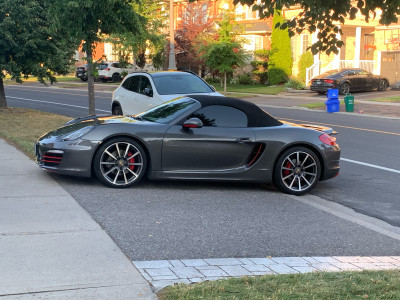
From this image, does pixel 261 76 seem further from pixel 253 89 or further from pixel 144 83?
pixel 144 83

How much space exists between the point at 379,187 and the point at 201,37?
28.4 meters

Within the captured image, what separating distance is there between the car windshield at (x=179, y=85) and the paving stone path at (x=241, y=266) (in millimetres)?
8968

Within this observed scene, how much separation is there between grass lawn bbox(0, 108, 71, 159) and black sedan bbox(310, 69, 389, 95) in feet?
59.0

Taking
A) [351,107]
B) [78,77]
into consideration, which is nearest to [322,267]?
[351,107]

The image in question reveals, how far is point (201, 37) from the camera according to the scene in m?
36.5

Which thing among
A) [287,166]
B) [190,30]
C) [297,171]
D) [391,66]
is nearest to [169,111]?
[287,166]

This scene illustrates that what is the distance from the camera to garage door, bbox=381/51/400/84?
1471 inches

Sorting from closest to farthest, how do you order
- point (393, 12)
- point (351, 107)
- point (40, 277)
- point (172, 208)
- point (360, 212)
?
point (40, 277)
point (393, 12)
point (172, 208)
point (360, 212)
point (351, 107)

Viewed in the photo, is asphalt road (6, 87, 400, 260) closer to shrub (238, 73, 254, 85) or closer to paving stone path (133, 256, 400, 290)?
paving stone path (133, 256, 400, 290)

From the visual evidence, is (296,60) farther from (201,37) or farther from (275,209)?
(275,209)

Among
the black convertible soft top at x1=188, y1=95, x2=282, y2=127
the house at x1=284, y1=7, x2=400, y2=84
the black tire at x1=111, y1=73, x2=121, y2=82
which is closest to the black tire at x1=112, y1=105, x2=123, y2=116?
the black convertible soft top at x1=188, y1=95, x2=282, y2=127

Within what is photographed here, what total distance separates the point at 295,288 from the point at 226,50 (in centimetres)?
3024

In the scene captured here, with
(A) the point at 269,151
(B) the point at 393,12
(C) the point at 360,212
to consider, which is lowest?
(C) the point at 360,212

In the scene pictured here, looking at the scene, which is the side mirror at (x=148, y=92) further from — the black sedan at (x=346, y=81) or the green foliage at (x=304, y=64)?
the green foliage at (x=304, y=64)
